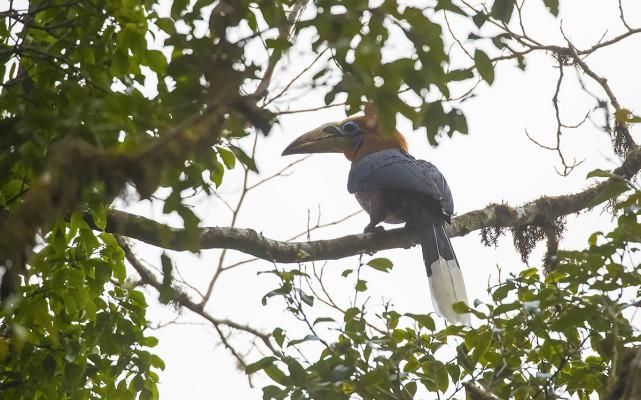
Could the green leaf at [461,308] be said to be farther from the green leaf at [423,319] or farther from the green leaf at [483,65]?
the green leaf at [483,65]

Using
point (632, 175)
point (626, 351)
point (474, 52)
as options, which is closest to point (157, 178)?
point (474, 52)

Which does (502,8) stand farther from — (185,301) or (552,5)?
(185,301)

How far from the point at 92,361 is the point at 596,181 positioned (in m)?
3.84

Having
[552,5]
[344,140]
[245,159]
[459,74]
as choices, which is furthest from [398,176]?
[459,74]

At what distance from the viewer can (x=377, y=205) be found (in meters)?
5.73

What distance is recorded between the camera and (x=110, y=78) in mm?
2799

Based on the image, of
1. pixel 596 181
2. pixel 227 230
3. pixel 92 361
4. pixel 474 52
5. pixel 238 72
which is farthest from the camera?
pixel 596 181

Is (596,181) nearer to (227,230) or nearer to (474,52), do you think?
(227,230)

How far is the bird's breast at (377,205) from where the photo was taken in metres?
5.71

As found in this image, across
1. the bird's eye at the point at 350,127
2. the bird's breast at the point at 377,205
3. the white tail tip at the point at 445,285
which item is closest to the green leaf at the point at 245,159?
the white tail tip at the point at 445,285

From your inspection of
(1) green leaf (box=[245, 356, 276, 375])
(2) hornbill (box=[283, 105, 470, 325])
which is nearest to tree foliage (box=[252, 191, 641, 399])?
(1) green leaf (box=[245, 356, 276, 375])

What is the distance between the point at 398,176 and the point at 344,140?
1.08m

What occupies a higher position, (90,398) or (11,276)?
(90,398)

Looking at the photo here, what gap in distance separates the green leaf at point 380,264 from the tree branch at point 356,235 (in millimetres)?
412
